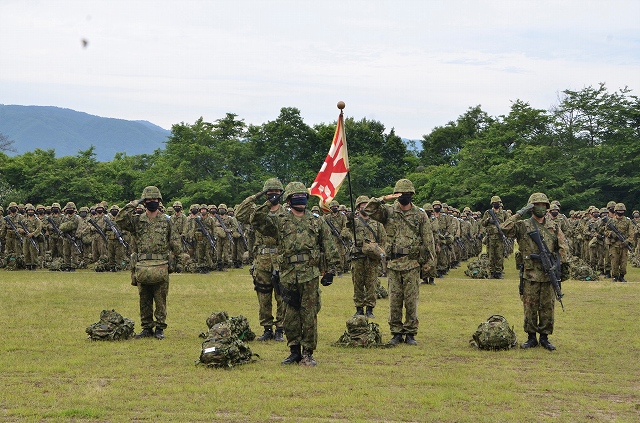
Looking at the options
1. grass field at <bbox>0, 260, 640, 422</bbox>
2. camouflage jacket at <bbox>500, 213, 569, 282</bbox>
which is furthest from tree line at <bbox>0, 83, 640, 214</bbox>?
camouflage jacket at <bbox>500, 213, 569, 282</bbox>

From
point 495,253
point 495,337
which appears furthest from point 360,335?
point 495,253

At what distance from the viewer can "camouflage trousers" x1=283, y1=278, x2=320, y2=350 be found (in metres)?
10.3

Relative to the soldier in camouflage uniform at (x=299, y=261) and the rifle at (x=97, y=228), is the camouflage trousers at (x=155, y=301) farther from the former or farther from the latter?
the rifle at (x=97, y=228)

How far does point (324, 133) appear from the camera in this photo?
54.7m

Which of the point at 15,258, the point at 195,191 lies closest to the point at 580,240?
the point at 15,258

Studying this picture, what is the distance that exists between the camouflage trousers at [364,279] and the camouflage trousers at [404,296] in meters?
2.61

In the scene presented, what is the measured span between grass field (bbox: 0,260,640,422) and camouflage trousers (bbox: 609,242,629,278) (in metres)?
7.01

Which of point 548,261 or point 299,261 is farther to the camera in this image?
point 548,261

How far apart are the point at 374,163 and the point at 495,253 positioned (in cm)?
3063

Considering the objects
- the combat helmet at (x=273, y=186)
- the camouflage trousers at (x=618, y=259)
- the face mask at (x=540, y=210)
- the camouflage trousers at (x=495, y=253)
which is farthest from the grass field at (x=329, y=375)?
the camouflage trousers at (x=495, y=253)

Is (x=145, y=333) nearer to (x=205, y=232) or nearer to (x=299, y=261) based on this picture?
(x=299, y=261)

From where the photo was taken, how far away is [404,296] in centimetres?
1220

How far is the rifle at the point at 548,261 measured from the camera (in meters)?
11.8

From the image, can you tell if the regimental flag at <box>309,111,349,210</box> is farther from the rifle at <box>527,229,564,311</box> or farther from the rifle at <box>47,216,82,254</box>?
the rifle at <box>47,216,82,254</box>
